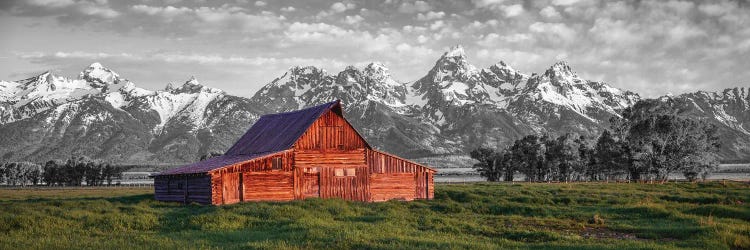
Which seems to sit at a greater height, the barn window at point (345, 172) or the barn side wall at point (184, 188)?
the barn window at point (345, 172)

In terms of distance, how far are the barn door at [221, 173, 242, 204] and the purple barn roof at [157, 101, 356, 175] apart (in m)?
1.04

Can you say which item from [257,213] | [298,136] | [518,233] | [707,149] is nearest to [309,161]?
[298,136]

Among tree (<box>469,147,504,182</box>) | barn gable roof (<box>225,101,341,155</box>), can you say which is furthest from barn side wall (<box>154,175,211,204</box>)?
tree (<box>469,147,504,182</box>)

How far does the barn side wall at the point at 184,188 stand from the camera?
153 feet

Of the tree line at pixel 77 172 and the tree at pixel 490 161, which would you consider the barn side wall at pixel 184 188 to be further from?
the tree line at pixel 77 172

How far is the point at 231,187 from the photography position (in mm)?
46500

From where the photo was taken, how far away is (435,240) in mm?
21328

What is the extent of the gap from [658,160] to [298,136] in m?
55.8

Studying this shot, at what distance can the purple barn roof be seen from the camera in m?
50.4

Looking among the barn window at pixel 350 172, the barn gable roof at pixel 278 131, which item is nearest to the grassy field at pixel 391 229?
the barn window at pixel 350 172

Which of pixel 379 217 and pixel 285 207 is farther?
pixel 285 207

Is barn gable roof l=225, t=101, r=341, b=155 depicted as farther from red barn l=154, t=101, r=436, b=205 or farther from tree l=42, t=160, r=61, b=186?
tree l=42, t=160, r=61, b=186

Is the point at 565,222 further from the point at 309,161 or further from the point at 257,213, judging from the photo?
the point at 309,161

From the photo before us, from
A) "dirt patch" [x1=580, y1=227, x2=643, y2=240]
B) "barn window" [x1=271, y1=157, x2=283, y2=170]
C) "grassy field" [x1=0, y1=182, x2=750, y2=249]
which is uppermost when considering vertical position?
"barn window" [x1=271, y1=157, x2=283, y2=170]
